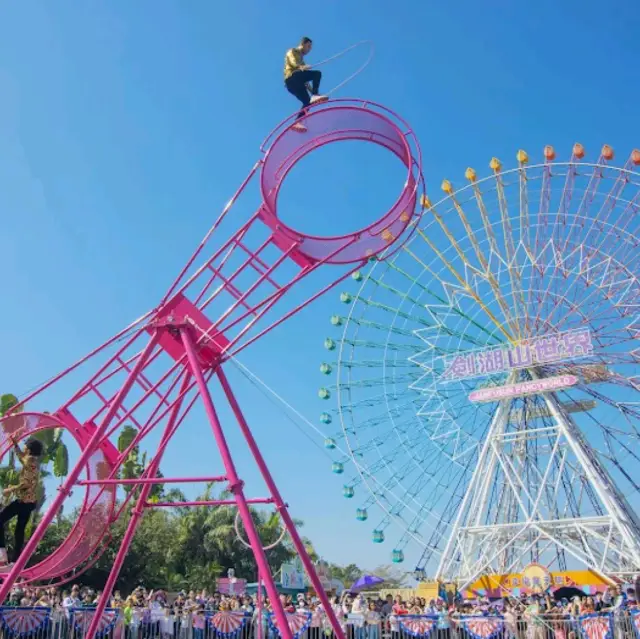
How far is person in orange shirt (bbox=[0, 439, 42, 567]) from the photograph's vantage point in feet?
28.2

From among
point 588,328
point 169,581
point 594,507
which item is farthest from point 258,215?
point 169,581

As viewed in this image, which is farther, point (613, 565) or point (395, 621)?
point (613, 565)

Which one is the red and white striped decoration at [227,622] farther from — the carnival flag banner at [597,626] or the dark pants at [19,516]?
the dark pants at [19,516]

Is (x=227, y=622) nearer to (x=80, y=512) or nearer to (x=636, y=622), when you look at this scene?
(x=80, y=512)

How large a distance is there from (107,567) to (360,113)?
27.5m

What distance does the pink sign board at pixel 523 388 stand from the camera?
88.6 ft

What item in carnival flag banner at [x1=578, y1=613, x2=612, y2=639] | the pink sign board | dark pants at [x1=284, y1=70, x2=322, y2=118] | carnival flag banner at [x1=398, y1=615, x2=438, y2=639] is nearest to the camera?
dark pants at [x1=284, y1=70, x2=322, y2=118]

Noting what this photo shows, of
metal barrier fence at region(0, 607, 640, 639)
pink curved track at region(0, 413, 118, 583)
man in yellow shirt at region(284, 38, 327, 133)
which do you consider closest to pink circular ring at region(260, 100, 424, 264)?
man in yellow shirt at region(284, 38, 327, 133)

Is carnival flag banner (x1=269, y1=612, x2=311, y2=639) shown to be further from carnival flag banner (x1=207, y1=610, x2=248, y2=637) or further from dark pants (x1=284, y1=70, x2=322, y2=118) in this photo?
dark pants (x1=284, y1=70, x2=322, y2=118)

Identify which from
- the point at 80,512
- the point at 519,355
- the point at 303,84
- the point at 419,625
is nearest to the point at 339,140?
the point at 303,84

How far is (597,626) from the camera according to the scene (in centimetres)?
1264

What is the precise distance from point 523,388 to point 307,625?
53.8ft

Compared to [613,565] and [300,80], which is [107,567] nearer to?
[613,565]

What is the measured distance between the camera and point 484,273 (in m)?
28.1
